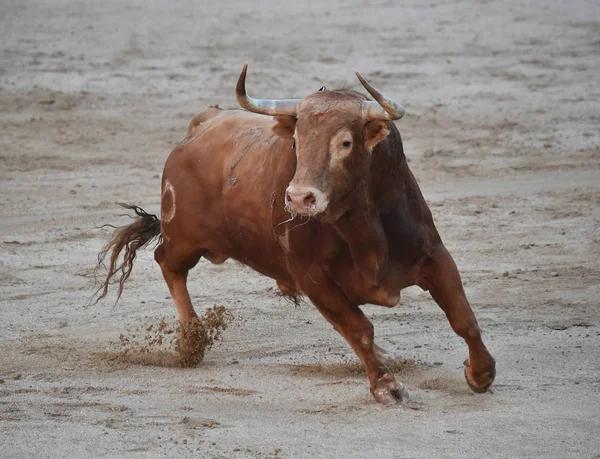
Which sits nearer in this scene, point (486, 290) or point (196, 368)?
point (196, 368)

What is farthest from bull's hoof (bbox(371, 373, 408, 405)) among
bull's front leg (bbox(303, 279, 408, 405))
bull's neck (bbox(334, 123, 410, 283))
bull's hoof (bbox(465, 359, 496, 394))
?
bull's neck (bbox(334, 123, 410, 283))

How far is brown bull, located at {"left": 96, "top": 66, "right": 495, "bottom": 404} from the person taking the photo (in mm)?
5383

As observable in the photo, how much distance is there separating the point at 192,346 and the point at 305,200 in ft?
5.89

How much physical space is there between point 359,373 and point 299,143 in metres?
1.49

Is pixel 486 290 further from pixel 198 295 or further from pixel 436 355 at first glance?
pixel 198 295

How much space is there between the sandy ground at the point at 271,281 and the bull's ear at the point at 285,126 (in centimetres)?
130

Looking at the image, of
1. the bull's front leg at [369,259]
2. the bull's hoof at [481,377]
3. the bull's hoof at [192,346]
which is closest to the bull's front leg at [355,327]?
the bull's front leg at [369,259]

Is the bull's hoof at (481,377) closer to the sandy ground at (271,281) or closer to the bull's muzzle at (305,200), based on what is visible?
the sandy ground at (271,281)

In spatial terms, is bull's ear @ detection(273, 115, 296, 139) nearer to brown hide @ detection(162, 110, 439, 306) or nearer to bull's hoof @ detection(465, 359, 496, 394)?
brown hide @ detection(162, 110, 439, 306)

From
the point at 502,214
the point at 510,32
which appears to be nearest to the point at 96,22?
the point at 510,32

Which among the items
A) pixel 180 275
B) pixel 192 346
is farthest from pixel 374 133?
pixel 180 275

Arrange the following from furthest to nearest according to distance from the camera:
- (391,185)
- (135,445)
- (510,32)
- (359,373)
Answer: (510,32) → (359,373) → (391,185) → (135,445)

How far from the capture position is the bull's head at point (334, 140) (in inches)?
207

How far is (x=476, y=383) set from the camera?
5.75 meters
